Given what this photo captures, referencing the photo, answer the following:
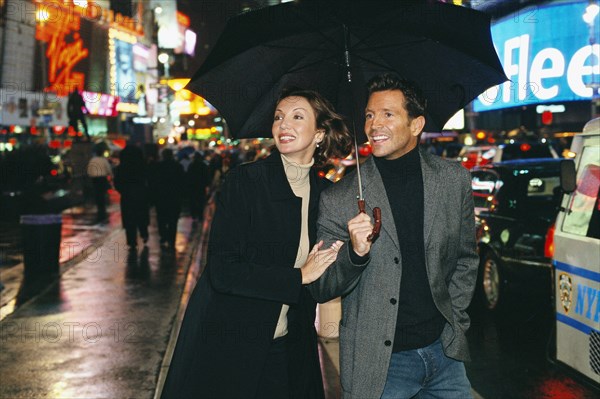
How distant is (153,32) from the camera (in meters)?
88.6

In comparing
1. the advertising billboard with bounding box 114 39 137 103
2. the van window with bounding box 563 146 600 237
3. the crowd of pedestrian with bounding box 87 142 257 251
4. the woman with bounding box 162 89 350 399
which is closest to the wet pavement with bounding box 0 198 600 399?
the van window with bounding box 563 146 600 237

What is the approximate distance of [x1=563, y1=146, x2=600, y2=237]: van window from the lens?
5.75 meters

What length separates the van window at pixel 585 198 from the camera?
5.75 m

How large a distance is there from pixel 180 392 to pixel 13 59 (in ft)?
126

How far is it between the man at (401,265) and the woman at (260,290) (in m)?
0.13

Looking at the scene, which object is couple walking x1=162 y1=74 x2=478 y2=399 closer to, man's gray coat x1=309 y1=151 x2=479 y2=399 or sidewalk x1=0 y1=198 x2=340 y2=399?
man's gray coat x1=309 y1=151 x2=479 y2=399

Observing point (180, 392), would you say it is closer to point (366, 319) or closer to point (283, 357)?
point (283, 357)

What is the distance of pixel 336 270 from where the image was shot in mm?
3219

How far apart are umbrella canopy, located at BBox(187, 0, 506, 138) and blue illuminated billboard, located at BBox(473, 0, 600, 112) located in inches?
948

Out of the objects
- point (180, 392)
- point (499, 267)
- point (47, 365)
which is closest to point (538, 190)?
point (499, 267)

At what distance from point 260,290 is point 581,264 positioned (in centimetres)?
319

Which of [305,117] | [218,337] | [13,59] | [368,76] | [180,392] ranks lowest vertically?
[180,392]

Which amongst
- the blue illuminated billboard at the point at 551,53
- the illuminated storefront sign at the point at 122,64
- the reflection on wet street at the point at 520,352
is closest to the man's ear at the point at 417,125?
the reflection on wet street at the point at 520,352

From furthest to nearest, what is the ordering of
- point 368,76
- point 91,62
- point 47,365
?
point 91,62 → point 47,365 → point 368,76
